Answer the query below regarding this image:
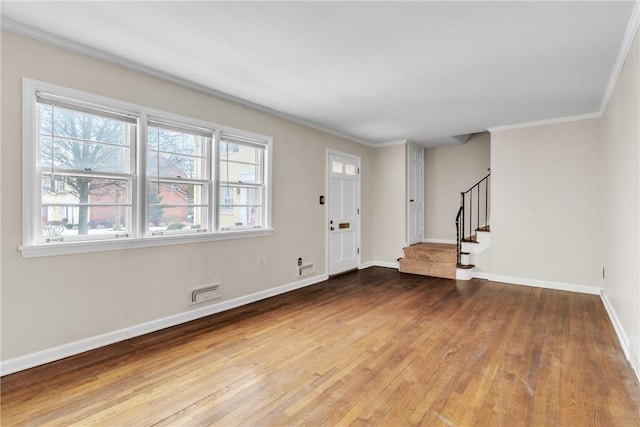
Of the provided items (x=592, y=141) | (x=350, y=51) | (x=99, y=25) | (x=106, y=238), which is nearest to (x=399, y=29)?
(x=350, y=51)

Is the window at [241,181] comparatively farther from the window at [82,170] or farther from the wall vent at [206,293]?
the window at [82,170]

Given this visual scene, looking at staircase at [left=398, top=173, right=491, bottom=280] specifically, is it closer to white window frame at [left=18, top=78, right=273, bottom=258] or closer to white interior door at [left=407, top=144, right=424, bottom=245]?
white interior door at [left=407, top=144, right=424, bottom=245]

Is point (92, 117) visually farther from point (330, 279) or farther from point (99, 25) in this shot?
point (330, 279)

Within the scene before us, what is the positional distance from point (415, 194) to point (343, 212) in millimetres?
1923

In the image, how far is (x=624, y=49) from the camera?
2.69 m

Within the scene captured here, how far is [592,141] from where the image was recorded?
4.64 metres

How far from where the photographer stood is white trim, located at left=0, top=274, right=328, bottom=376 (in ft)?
8.09

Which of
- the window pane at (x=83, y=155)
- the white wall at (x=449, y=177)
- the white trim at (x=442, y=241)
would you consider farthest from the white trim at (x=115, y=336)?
the white wall at (x=449, y=177)

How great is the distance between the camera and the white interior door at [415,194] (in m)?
6.61

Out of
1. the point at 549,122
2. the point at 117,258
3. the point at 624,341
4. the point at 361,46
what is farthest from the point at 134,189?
the point at 549,122

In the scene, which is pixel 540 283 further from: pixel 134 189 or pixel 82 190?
pixel 82 190

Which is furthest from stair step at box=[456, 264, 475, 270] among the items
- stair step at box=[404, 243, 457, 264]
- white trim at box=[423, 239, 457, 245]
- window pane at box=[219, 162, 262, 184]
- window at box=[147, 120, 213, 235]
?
window at box=[147, 120, 213, 235]

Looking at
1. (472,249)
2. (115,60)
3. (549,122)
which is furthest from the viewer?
(472,249)

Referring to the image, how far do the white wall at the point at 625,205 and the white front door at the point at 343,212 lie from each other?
3661 millimetres
